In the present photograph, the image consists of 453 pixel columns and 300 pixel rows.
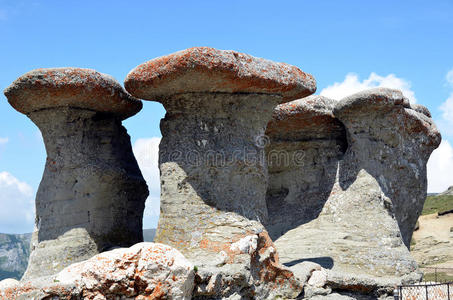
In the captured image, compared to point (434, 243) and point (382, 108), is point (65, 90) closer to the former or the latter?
point (382, 108)

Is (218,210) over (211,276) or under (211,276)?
over

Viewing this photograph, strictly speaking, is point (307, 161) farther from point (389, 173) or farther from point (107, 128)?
point (107, 128)

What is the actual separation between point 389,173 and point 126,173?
5.04 m

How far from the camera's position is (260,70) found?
337 inches

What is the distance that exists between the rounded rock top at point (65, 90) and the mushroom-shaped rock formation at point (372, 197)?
13.5 feet

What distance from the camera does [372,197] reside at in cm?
1086

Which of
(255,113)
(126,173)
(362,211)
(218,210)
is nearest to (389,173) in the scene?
(362,211)

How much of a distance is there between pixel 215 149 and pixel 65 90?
240cm

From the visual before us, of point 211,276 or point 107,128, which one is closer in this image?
point 211,276

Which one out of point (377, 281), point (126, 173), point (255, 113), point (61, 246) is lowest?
point (377, 281)

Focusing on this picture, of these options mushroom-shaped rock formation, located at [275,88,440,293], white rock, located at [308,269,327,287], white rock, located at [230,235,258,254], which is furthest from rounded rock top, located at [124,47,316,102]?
white rock, located at [308,269,327,287]

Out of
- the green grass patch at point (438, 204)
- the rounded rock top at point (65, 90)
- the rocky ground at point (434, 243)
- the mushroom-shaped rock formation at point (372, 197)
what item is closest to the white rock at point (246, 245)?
the mushroom-shaped rock formation at point (372, 197)

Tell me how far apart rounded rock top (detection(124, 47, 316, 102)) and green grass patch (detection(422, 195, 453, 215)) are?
28350 mm

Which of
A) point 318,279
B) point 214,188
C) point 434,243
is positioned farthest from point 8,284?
point 434,243
